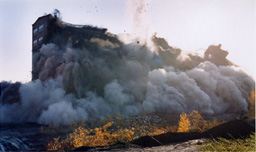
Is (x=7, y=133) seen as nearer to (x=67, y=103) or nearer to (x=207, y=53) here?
(x=67, y=103)

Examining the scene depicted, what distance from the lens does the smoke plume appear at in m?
29.0

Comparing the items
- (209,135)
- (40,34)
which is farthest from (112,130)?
(40,34)

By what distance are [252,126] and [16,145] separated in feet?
62.4

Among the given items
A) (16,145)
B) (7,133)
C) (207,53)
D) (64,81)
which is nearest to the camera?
(16,145)

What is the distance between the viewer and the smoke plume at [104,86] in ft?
95.0

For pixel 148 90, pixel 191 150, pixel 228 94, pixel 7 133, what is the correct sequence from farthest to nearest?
1. pixel 228 94
2. pixel 148 90
3. pixel 7 133
4. pixel 191 150

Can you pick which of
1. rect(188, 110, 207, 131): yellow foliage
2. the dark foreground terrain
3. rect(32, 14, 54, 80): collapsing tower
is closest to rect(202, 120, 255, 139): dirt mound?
the dark foreground terrain

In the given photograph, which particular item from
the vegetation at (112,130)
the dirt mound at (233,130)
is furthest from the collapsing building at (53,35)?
the dirt mound at (233,130)

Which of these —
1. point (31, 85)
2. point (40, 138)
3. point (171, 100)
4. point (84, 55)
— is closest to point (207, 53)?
point (171, 100)

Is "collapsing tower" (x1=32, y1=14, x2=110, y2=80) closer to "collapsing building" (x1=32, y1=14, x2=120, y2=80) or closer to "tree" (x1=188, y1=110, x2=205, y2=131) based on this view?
"collapsing building" (x1=32, y1=14, x2=120, y2=80)

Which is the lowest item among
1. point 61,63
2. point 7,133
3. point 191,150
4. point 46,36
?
point 191,150

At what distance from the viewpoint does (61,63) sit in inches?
1307

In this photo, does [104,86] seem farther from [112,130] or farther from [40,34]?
[40,34]

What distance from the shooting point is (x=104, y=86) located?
35281 mm
